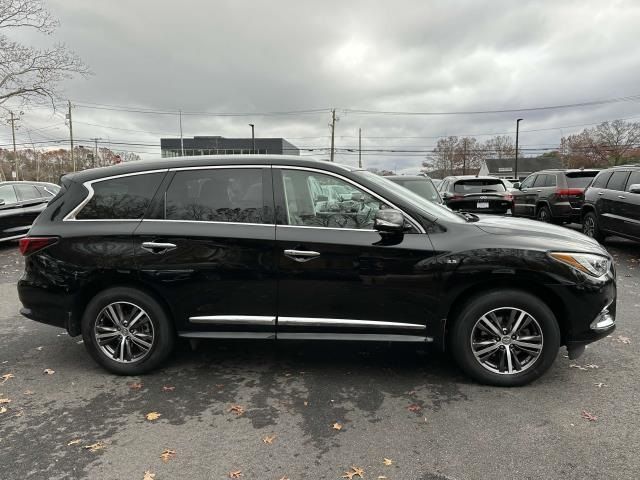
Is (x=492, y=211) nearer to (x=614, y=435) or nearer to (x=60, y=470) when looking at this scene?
(x=614, y=435)

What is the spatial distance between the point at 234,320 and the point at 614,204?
8756mm

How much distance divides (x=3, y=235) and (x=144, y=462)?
33.8 feet

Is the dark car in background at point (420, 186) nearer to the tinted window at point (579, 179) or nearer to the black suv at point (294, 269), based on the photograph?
the tinted window at point (579, 179)

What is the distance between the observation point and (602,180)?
10.1m

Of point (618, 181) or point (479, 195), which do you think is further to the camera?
point (479, 195)

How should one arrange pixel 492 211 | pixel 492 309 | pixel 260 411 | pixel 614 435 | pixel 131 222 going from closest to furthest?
1. pixel 614 435
2. pixel 260 411
3. pixel 492 309
4. pixel 131 222
5. pixel 492 211

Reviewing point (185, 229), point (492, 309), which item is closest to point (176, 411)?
point (185, 229)

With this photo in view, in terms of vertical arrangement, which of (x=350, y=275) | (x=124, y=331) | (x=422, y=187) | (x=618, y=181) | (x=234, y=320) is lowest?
(x=124, y=331)

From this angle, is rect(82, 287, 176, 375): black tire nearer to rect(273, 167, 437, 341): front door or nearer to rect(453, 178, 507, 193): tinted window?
rect(273, 167, 437, 341): front door

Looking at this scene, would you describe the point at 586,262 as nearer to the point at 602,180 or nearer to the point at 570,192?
the point at 602,180

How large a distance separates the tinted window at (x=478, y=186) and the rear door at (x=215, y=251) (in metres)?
9.40

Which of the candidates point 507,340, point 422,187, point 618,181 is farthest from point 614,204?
point 507,340

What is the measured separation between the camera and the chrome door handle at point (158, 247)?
3807mm

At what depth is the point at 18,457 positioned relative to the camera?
285cm
